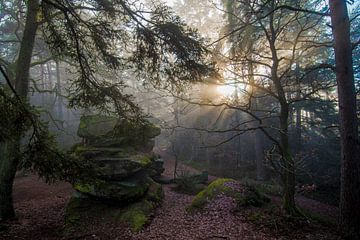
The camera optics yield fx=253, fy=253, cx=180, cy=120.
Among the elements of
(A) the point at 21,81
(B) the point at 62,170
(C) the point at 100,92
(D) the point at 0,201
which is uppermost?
(A) the point at 21,81

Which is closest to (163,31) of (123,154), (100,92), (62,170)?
(100,92)

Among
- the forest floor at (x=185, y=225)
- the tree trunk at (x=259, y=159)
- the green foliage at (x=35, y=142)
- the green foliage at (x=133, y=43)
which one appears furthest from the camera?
the tree trunk at (x=259, y=159)

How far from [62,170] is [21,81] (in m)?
5.32

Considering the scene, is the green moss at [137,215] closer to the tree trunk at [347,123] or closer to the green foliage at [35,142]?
the green foliage at [35,142]

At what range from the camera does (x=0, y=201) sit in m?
8.08

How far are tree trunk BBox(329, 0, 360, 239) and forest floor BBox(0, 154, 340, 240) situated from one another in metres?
0.66

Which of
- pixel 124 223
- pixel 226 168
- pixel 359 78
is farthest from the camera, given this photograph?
pixel 226 168

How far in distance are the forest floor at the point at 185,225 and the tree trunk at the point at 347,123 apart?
66cm

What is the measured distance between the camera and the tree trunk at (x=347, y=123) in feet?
19.5

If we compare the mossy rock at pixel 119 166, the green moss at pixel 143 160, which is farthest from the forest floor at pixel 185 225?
the green moss at pixel 143 160

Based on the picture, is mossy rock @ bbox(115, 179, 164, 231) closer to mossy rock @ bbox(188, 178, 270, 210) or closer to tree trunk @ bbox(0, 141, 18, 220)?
mossy rock @ bbox(188, 178, 270, 210)

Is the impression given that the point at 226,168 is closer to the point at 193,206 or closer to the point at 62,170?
the point at 193,206

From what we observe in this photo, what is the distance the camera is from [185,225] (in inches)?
288

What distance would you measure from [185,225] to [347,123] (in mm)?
5022
